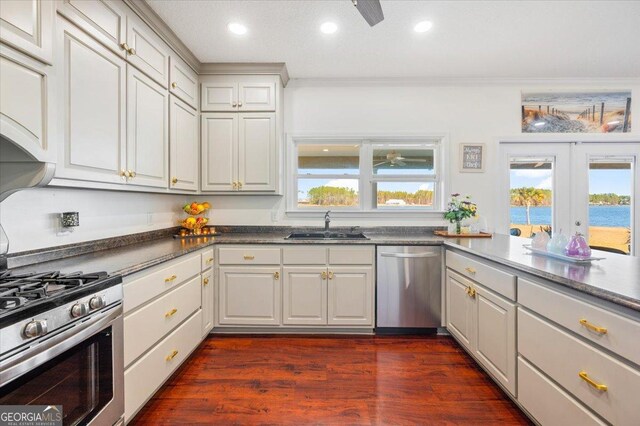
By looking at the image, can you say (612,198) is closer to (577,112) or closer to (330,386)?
(577,112)

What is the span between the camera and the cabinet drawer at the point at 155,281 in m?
1.49

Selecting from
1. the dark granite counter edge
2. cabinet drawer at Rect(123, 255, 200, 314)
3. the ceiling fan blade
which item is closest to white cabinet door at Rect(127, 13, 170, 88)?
cabinet drawer at Rect(123, 255, 200, 314)

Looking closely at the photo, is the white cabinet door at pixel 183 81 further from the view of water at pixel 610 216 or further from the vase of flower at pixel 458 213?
the view of water at pixel 610 216

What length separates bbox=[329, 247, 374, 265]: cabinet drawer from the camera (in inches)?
105

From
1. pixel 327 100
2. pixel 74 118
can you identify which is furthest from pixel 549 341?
pixel 327 100

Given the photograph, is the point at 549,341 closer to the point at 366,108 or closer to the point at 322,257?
the point at 322,257

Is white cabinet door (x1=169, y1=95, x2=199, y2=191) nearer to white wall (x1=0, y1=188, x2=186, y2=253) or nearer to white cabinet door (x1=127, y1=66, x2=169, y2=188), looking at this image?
white cabinet door (x1=127, y1=66, x2=169, y2=188)

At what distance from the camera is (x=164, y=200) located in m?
2.82

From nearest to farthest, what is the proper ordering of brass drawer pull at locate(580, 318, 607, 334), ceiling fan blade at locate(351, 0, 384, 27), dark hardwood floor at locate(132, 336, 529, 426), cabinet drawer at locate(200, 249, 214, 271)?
1. brass drawer pull at locate(580, 318, 607, 334)
2. ceiling fan blade at locate(351, 0, 384, 27)
3. dark hardwood floor at locate(132, 336, 529, 426)
4. cabinet drawer at locate(200, 249, 214, 271)

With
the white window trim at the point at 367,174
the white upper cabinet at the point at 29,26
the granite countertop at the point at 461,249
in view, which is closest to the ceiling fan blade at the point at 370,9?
the white upper cabinet at the point at 29,26

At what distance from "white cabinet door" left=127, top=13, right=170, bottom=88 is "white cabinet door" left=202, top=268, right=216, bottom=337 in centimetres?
163

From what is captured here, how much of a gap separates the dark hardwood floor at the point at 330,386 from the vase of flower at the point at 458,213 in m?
1.13

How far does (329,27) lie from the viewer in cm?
234

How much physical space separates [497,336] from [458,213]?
144cm
